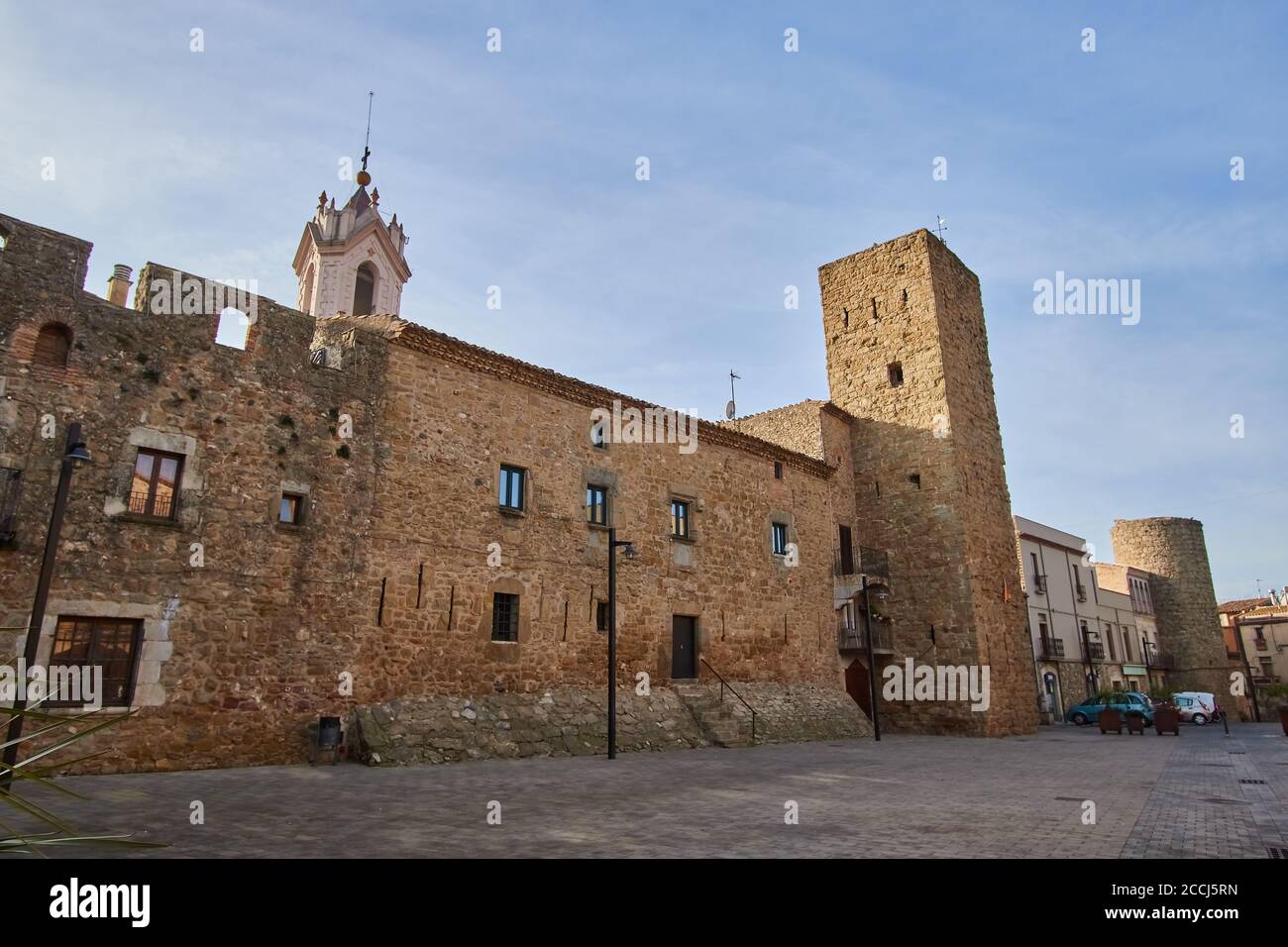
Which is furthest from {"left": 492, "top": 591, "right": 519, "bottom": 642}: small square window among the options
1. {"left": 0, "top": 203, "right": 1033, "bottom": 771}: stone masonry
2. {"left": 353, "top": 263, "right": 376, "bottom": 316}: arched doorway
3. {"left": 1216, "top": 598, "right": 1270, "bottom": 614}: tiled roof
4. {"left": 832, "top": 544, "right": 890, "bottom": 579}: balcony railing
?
{"left": 1216, "top": 598, "right": 1270, "bottom": 614}: tiled roof

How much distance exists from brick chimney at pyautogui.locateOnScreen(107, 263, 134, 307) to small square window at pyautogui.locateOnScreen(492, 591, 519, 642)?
341 inches

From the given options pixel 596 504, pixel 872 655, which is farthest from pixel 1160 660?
pixel 596 504

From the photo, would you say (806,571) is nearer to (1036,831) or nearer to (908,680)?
(908,680)

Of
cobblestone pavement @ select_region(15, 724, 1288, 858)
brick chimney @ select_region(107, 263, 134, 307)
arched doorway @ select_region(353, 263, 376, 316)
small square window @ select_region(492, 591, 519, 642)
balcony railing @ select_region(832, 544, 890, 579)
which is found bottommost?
cobblestone pavement @ select_region(15, 724, 1288, 858)

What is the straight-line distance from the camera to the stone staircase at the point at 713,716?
59.1 feet

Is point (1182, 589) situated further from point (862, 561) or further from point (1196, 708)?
point (862, 561)

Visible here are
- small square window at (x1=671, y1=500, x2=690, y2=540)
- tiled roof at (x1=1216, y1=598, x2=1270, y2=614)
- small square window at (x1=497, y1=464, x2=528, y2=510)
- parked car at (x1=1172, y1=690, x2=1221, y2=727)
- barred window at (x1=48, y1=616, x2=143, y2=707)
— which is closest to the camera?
barred window at (x1=48, y1=616, x2=143, y2=707)

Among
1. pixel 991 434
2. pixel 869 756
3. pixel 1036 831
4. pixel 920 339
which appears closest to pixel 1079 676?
pixel 991 434

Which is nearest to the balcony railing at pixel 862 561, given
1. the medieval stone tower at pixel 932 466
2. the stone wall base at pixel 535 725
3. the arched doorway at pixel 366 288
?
the medieval stone tower at pixel 932 466

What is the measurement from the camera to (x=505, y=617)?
15898 millimetres

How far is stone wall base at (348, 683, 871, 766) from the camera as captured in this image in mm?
12992

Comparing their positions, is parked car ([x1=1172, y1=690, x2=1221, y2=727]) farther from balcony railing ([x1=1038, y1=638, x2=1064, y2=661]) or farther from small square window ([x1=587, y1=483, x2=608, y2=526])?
small square window ([x1=587, y1=483, x2=608, y2=526])

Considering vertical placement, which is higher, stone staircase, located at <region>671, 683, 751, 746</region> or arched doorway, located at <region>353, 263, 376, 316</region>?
arched doorway, located at <region>353, 263, 376, 316</region>
